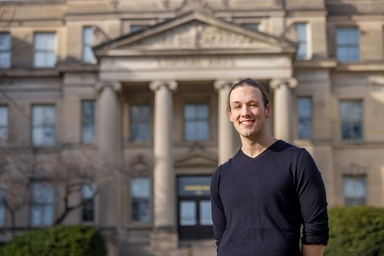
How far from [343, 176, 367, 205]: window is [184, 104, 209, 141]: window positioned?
828 cm

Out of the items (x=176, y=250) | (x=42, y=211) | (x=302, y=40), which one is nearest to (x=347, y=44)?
(x=302, y=40)

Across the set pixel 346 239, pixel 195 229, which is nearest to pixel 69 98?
pixel 195 229

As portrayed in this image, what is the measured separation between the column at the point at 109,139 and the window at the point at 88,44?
451 centimetres

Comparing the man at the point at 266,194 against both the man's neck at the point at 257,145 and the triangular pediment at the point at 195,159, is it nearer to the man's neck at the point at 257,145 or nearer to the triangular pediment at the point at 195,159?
the man's neck at the point at 257,145

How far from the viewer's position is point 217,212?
444 centimetres

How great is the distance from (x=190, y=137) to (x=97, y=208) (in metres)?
6.32

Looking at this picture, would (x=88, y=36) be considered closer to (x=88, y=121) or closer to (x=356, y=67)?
(x=88, y=121)

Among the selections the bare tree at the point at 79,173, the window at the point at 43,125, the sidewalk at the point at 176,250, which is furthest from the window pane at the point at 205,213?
the window at the point at 43,125

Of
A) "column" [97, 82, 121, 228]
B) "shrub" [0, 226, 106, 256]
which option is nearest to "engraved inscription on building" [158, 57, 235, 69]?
"column" [97, 82, 121, 228]

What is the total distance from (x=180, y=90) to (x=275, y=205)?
106 feet

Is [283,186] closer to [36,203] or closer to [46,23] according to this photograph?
[36,203]

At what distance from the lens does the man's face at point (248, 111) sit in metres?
4.15

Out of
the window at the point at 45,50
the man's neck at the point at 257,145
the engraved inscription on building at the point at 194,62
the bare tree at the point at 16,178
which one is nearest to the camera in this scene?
the man's neck at the point at 257,145

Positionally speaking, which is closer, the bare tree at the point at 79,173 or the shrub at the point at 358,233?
the shrub at the point at 358,233
